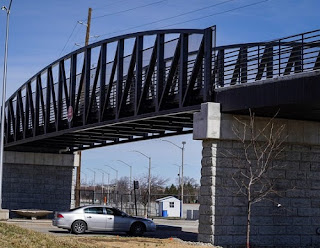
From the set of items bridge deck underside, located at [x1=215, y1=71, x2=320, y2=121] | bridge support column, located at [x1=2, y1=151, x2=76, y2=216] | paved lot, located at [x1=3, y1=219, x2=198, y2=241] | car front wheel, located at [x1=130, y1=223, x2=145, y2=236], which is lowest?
paved lot, located at [x1=3, y1=219, x2=198, y2=241]

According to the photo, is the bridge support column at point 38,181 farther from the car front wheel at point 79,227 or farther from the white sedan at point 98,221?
the car front wheel at point 79,227

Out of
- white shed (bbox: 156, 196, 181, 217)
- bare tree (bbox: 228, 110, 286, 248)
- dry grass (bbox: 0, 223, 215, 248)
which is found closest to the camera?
dry grass (bbox: 0, 223, 215, 248)

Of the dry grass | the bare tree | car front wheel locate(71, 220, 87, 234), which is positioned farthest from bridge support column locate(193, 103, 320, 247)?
car front wheel locate(71, 220, 87, 234)

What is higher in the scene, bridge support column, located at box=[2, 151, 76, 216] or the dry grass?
bridge support column, located at box=[2, 151, 76, 216]

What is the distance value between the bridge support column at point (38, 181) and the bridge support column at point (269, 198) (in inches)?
1003

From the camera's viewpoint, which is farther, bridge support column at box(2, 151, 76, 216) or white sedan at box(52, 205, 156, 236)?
bridge support column at box(2, 151, 76, 216)

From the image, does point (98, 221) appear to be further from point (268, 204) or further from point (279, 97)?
point (279, 97)

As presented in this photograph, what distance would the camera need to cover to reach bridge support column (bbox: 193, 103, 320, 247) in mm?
22203

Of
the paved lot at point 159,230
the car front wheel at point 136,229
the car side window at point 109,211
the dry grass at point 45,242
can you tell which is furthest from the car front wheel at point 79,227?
the dry grass at point 45,242

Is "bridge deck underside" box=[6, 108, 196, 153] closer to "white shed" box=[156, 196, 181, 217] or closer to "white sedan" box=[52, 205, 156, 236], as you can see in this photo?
"white sedan" box=[52, 205, 156, 236]

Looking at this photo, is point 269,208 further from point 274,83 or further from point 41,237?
point 41,237

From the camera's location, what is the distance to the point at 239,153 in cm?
2291

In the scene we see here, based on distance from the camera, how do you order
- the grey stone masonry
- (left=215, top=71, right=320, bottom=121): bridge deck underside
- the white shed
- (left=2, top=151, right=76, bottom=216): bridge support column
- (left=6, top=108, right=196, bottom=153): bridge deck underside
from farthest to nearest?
the white shed < (left=2, top=151, right=76, bottom=216): bridge support column < (left=6, top=108, right=196, bottom=153): bridge deck underside < the grey stone masonry < (left=215, top=71, right=320, bottom=121): bridge deck underside

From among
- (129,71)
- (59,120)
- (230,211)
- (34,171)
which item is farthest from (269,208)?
(34,171)
